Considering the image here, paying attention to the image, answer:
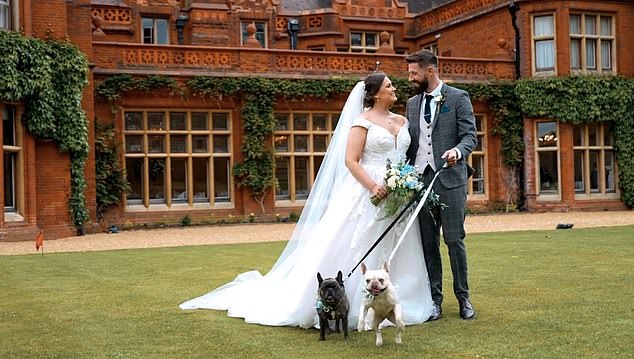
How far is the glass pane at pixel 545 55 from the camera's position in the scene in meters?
21.8

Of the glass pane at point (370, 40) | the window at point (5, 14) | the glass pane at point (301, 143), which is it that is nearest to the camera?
the window at point (5, 14)

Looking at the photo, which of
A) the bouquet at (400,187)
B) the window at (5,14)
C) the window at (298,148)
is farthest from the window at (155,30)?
the bouquet at (400,187)

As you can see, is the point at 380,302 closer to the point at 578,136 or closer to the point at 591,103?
the point at 591,103

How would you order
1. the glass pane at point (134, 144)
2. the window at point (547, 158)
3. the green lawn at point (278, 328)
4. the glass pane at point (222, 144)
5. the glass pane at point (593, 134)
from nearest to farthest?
the green lawn at point (278, 328) < the glass pane at point (134, 144) < the glass pane at point (222, 144) < the window at point (547, 158) < the glass pane at point (593, 134)

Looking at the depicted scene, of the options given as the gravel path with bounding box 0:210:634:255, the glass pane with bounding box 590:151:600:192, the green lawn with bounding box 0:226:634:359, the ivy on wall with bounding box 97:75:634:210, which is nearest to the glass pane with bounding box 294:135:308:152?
the ivy on wall with bounding box 97:75:634:210

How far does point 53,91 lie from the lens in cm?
1542

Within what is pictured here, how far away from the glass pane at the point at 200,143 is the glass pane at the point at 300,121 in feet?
7.55

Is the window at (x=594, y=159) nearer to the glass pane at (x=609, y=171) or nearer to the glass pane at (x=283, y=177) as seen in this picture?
the glass pane at (x=609, y=171)

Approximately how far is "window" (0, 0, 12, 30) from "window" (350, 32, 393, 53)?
1306cm

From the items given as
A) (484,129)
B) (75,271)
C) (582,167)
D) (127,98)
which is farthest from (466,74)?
(75,271)

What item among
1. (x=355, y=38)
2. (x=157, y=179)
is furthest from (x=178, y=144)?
(x=355, y=38)

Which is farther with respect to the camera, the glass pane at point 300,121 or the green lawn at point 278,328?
the glass pane at point 300,121

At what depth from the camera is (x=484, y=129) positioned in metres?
21.8

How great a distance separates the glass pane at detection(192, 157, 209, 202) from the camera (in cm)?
1931
